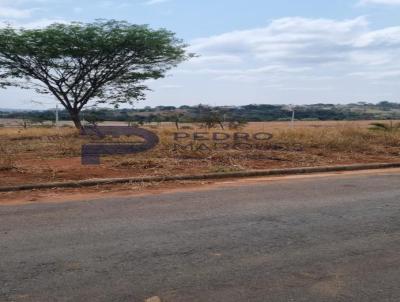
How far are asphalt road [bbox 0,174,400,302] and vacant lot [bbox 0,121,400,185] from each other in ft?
9.88

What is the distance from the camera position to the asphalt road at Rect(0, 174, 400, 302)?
4.03m

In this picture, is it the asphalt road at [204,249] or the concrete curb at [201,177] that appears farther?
the concrete curb at [201,177]

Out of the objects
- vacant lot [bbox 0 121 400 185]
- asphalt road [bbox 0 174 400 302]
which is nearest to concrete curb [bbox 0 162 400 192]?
vacant lot [bbox 0 121 400 185]

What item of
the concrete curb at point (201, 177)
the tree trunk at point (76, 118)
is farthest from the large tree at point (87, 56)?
the concrete curb at point (201, 177)

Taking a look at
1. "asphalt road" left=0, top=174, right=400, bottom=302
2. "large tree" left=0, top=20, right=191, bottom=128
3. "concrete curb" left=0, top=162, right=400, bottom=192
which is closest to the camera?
"asphalt road" left=0, top=174, right=400, bottom=302

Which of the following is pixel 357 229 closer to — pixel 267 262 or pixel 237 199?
pixel 267 262

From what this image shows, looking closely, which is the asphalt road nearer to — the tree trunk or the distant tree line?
the tree trunk

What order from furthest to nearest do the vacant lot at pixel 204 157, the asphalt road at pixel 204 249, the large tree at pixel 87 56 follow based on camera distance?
the large tree at pixel 87 56, the vacant lot at pixel 204 157, the asphalt road at pixel 204 249

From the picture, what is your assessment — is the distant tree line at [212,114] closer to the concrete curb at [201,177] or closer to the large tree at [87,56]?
the large tree at [87,56]

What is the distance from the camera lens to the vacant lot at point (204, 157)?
10.5 metres

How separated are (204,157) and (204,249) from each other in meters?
7.93

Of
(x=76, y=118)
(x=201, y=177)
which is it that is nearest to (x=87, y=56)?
(x=76, y=118)

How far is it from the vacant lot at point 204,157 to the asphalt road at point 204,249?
3010 millimetres

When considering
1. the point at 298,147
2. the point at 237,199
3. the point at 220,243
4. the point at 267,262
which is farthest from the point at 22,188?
the point at 298,147
